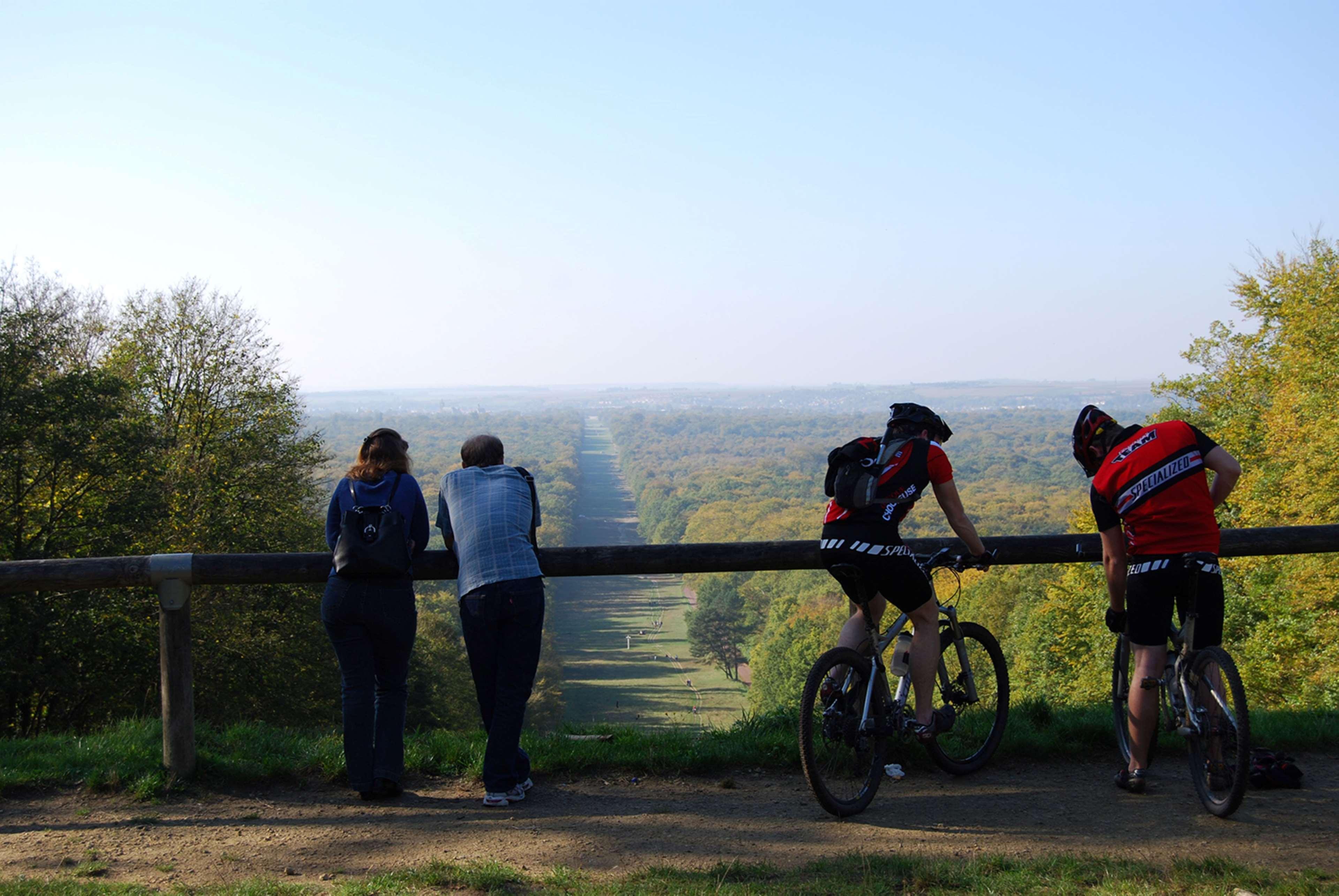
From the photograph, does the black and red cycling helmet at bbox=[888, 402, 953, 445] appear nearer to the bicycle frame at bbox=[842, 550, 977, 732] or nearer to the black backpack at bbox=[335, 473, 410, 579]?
the bicycle frame at bbox=[842, 550, 977, 732]

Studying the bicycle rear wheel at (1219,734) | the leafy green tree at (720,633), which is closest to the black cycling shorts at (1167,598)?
the bicycle rear wheel at (1219,734)

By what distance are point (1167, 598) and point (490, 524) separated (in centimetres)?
317

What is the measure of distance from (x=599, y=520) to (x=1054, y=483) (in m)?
63.7

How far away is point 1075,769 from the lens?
4996 millimetres

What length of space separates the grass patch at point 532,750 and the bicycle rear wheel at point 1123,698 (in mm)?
253

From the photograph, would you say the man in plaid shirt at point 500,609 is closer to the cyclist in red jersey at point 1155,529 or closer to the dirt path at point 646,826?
the dirt path at point 646,826

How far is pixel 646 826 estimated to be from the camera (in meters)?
4.30

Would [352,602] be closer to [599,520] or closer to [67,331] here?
[67,331]

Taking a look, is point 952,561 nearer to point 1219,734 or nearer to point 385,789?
point 1219,734

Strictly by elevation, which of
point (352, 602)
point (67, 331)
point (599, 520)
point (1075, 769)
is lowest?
point (599, 520)

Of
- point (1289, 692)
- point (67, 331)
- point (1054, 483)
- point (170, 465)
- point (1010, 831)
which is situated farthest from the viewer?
point (1054, 483)

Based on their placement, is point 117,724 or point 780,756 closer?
point 780,756

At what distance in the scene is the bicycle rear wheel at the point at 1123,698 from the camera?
4.87m

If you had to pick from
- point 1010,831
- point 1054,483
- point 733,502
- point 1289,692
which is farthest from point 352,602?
point 733,502
